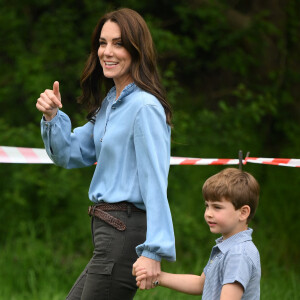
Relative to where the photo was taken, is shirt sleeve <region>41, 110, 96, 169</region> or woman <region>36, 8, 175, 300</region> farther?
shirt sleeve <region>41, 110, 96, 169</region>

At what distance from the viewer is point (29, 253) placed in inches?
253

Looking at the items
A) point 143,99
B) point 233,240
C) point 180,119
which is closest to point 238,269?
point 233,240

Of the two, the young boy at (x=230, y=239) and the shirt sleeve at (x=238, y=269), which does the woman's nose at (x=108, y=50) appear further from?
the shirt sleeve at (x=238, y=269)

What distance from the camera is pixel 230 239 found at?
117 inches

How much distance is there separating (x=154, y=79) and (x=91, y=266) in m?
0.84

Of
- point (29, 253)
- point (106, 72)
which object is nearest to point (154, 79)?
point (106, 72)

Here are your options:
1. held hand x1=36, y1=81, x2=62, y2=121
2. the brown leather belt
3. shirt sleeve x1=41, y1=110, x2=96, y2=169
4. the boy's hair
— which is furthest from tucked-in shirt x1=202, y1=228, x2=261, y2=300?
held hand x1=36, y1=81, x2=62, y2=121

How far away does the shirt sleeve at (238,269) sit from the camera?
283 cm

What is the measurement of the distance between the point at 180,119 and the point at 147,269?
4.45 metres

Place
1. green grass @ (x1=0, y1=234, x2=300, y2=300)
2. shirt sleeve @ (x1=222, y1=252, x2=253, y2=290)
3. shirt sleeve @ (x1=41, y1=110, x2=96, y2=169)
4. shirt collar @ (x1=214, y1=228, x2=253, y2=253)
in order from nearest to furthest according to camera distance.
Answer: shirt sleeve @ (x1=222, y1=252, x2=253, y2=290) < shirt collar @ (x1=214, y1=228, x2=253, y2=253) < shirt sleeve @ (x1=41, y1=110, x2=96, y2=169) < green grass @ (x1=0, y1=234, x2=300, y2=300)

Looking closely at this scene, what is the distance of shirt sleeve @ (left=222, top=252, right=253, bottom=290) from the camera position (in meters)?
2.83

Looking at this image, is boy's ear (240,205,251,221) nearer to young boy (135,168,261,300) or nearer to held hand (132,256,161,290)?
young boy (135,168,261,300)

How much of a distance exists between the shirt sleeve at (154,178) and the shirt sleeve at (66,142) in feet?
1.45

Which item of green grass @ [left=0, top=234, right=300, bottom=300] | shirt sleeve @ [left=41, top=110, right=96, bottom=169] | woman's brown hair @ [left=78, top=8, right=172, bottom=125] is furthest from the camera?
green grass @ [left=0, top=234, right=300, bottom=300]
